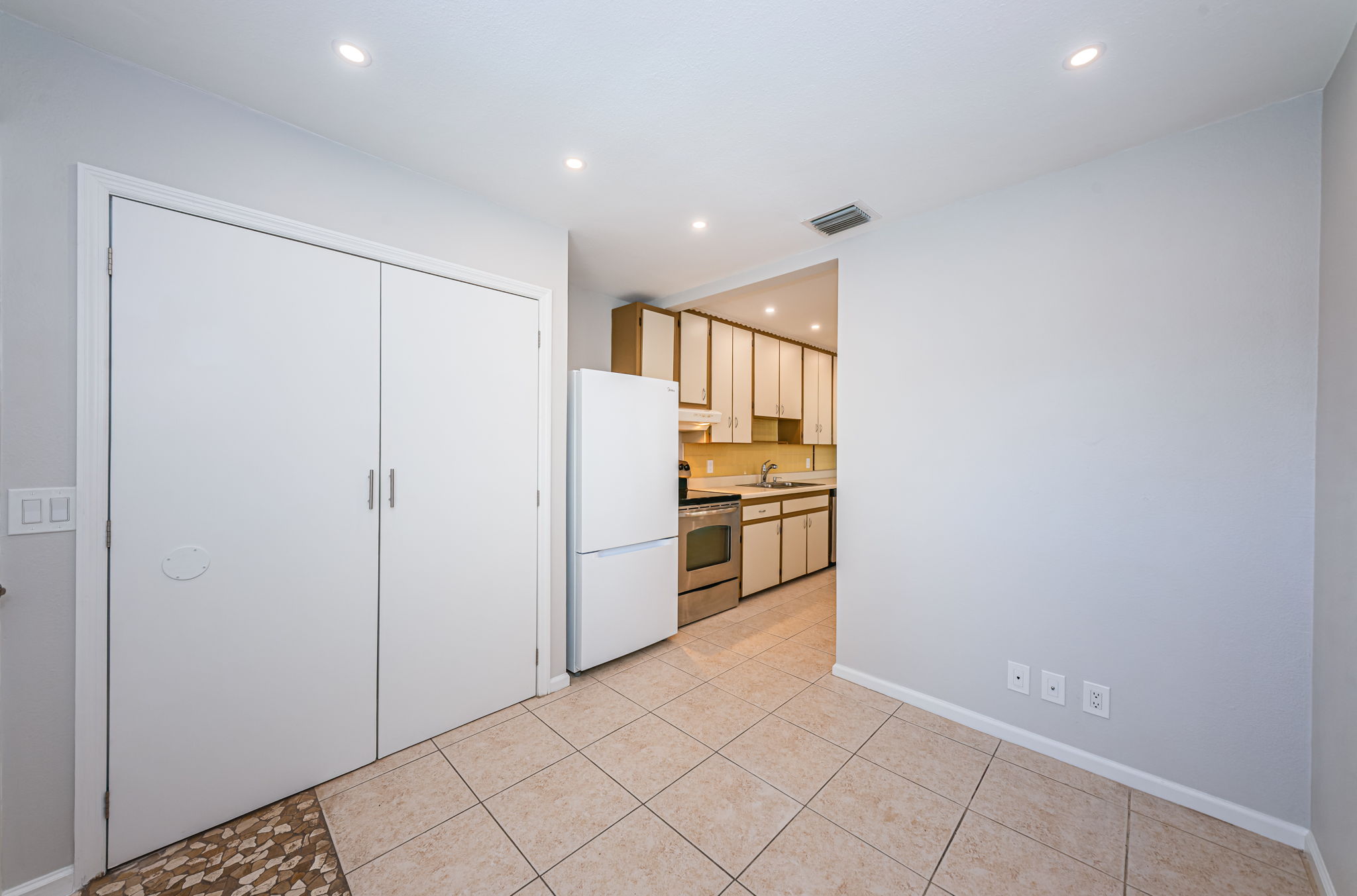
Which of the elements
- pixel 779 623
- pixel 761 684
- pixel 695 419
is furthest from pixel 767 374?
pixel 761 684

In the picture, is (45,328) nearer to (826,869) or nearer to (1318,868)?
(826,869)

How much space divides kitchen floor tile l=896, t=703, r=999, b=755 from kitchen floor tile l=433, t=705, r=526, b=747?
187 centimetres

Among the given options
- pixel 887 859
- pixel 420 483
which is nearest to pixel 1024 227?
pixel 887 859

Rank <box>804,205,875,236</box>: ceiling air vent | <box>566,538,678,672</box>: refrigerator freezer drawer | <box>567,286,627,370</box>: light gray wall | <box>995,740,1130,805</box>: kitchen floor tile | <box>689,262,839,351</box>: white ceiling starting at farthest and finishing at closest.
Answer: <box>567,286,627,370</box>: light gray wall < <box>689,262,839,351</box>: white ceiling < <box>566,538,678,672</box>: refrigerator freezer drawer < <box>804,205,875,236</box>: ceiling air vent < <box>995,740,1130,805</box>: kitchen floor tile

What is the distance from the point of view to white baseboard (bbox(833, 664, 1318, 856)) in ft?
5.35

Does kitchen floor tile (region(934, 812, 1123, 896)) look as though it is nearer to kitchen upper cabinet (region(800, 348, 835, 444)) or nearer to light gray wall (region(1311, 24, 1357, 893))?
light gray wall (region(1311, 24, 1357, 893))

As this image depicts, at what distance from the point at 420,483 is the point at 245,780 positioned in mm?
1159

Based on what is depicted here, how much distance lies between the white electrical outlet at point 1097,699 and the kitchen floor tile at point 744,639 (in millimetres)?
1604

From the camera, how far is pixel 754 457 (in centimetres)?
524

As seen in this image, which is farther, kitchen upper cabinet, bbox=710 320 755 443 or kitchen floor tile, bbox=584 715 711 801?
kitchen upper cabinet, bbox=710 320 755 443

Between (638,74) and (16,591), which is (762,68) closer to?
(638,74)

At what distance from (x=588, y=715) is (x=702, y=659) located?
2.81 ft

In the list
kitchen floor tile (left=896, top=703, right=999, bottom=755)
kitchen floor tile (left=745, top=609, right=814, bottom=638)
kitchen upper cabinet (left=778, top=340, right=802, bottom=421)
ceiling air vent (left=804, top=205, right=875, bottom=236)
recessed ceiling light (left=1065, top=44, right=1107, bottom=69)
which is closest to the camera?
recessed ceiling light (left=1065, top=44, right=1107, bottom=69)

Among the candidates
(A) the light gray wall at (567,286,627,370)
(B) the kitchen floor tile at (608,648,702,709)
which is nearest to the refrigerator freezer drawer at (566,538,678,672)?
(B) the kitchen floor tile at (608,648,702,709)
